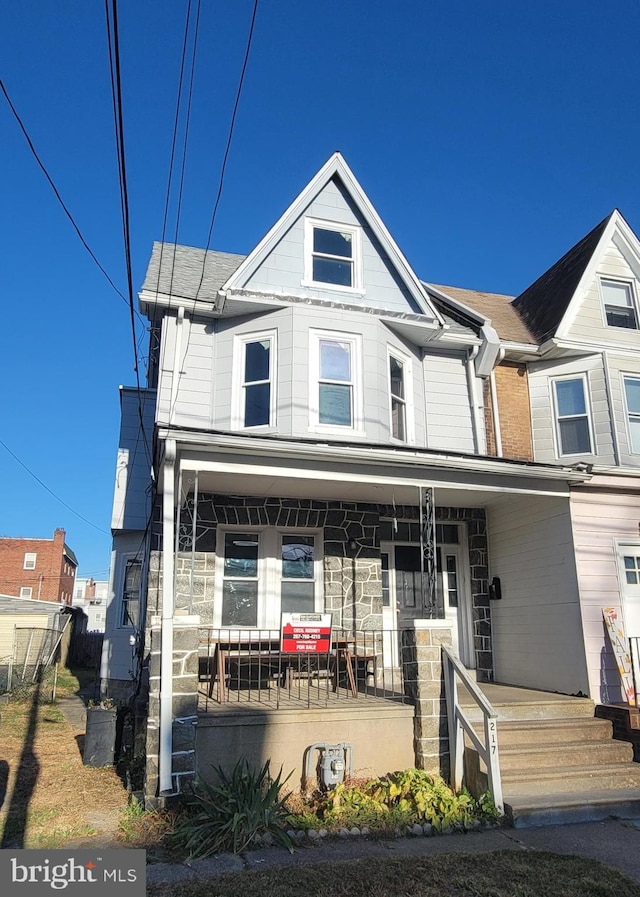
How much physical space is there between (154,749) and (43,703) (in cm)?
908

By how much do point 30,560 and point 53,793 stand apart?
41245 mm

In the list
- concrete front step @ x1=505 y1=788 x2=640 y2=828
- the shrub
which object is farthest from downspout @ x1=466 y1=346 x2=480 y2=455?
the shrub

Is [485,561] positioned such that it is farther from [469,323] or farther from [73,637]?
[73,637]

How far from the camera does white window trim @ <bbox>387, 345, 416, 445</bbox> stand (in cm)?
1107

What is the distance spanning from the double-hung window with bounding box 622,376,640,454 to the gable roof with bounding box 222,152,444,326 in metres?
3.79

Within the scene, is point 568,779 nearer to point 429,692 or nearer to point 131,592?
point 429,692

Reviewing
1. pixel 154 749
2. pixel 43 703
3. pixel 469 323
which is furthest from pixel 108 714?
pixel 469 323

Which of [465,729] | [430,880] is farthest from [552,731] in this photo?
[430,880]

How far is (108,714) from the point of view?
815 cm

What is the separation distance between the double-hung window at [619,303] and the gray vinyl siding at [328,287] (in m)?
4.15

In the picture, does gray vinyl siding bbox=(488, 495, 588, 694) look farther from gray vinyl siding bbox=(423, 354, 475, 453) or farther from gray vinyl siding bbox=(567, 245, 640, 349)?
gray vinyl siding bbox=(567, 245, 640, 349)

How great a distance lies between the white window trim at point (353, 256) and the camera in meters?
A: 11.2

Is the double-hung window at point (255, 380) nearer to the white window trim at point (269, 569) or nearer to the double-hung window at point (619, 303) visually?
the white window trim at point (269, 569)

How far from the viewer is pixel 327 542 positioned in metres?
10.3
